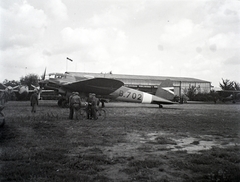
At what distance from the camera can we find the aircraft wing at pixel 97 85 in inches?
647

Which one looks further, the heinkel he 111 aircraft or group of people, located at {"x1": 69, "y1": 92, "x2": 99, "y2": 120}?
the heinkel he 111 aircraft

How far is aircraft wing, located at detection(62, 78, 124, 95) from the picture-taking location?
16.4m

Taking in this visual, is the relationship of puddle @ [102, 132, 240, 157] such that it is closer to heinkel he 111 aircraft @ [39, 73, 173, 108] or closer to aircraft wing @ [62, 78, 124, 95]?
aircraft wing @ [62, 78, 124, 95]

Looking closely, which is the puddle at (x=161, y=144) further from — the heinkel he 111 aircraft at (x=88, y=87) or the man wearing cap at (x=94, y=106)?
the heinkel he 111 aircraft at (x=88, y=87)

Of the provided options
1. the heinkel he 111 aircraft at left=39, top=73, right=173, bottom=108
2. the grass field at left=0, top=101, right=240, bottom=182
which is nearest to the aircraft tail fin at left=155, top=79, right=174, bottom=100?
the heinkel he 111 aircraft at left=39, top=73, right=173, bottom=108

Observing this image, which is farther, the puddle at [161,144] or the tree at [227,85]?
the tree at [227,85]

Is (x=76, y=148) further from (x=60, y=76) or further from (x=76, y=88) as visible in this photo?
(x=60, y=76)

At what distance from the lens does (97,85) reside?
674 inches

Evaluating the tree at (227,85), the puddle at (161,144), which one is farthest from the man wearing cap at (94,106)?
the tree at (227,85)

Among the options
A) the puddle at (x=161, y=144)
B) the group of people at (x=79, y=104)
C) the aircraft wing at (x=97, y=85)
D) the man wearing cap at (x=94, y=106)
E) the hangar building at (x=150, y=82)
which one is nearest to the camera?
the puddle at (x=161, y=144)

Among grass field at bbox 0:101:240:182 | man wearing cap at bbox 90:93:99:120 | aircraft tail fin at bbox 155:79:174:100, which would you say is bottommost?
grass field at bbox 0:101:240:182

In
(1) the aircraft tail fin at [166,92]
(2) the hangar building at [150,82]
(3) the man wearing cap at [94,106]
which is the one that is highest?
(2) the hangar building at [150,82]

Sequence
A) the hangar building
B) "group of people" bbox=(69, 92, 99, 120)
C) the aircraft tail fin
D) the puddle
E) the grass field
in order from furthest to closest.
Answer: the hangar building, the aircraft tail fin, "group of people" bbox=(69, 92, 99, 120), the puddle, the grass field

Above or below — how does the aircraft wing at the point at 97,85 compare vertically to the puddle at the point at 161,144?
above
